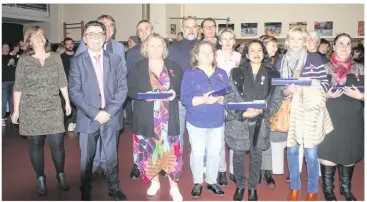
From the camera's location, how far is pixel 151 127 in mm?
2932

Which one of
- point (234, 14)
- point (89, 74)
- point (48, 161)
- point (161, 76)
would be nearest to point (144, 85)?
point (161, 76)

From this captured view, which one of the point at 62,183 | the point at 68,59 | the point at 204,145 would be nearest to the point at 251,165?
the point at 204,145

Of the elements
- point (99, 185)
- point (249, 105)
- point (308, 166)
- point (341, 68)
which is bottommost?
point (99, 185)

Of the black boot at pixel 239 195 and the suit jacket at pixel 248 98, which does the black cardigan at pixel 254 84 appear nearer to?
the suit jacket at pixel 248 98

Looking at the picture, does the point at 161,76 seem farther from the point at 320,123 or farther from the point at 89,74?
the point at 320,123

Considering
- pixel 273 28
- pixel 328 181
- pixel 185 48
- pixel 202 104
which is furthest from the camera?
pixel 273 28

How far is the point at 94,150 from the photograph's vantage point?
297 centimetres

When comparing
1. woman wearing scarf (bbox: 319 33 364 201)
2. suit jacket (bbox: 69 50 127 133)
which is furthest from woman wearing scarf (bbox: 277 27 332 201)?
suit jacket (bbox: 69 50 127 133)

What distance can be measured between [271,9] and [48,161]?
8.95m

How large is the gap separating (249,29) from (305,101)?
9152mm

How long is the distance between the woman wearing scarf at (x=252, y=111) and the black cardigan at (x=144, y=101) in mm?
396

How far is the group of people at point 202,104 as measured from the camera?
2828 mm

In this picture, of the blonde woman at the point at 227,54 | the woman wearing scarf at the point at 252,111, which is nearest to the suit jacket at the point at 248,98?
the woman wearing scarf at the point at 252,111

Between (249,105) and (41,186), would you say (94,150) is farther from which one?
(249,105)
